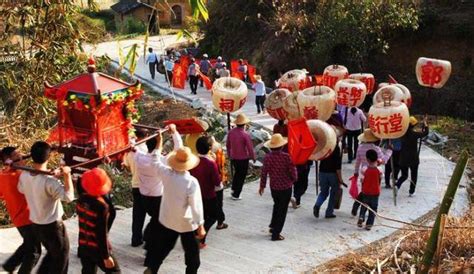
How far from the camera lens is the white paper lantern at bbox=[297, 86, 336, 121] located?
413 inches

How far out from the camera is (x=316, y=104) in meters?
10.5

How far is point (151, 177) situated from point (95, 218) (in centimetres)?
136

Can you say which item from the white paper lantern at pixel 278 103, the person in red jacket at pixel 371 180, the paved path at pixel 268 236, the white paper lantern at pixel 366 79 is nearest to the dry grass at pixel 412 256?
the paved path at pixel 268 236

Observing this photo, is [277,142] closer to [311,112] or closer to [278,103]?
[311,112]

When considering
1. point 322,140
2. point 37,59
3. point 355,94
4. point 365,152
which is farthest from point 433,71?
point 37,59

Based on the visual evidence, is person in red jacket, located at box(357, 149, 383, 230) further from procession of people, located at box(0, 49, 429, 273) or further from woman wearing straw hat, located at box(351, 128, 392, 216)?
woman wearing straw hat, located at box(351, 128, 392, 216)

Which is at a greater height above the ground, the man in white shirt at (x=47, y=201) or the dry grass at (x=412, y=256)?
the man in white shirt at (x=47, y=201)

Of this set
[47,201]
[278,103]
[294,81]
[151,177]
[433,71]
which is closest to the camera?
[47,201]

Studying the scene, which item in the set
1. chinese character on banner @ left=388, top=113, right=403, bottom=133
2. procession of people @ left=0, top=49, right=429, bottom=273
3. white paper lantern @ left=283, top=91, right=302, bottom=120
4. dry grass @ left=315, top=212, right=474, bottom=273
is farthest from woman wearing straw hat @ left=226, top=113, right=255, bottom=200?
dry grass @ left=315, top=212, right=474, bottom=273

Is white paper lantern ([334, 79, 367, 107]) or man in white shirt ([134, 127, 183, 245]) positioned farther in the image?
white paper lantern ([334, 79, 367, 107])

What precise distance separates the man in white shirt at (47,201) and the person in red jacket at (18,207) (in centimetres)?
17

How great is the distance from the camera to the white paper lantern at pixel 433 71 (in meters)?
12.0

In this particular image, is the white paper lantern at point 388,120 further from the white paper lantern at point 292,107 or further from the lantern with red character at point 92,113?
the lantern with red character at point 92,113

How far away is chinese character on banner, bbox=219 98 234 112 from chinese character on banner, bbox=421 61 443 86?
413 cm
